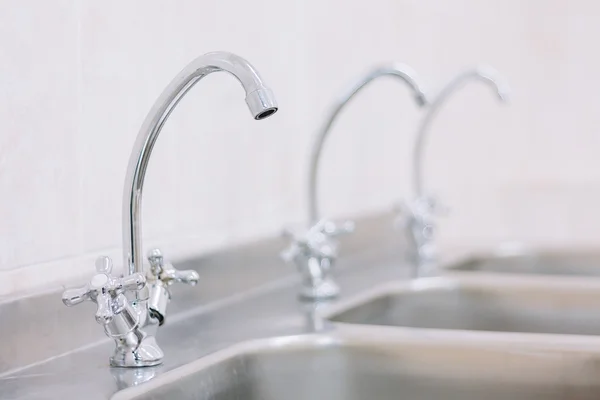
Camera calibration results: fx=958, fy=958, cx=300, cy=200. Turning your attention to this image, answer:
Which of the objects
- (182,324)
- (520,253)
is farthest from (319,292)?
(520,253)

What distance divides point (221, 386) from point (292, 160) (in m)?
0.58

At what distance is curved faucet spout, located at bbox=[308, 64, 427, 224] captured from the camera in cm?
116

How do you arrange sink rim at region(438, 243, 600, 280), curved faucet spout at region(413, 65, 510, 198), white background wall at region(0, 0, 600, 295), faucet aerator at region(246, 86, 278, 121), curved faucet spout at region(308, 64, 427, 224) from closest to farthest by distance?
1. faucet aerator at region(246, 86, 278, 121)
2. white background wall at region(0, 0, 600, 295)
3. curved faucet spout at region(308, 64, 427, 224)
4. curved faucet spout at region(413, 65, 510, 198)
5. sink rim at region(438, 243, 600, 280)

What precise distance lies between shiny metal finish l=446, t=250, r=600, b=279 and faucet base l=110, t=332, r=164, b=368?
938mm

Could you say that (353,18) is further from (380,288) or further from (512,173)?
(512,173)

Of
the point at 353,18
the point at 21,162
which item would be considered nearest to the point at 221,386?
the point at 21,162

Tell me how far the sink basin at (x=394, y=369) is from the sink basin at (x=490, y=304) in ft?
0.79

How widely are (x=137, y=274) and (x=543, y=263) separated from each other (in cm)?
109

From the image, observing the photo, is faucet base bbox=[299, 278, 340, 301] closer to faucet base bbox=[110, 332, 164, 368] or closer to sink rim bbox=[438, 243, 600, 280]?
faucet base bbox=[110, 332, 164, 368]

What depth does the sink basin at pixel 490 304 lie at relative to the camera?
1229mm

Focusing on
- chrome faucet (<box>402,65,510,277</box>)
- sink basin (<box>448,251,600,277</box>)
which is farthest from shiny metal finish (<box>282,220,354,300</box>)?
sink basin (<box>448,251,600,277</box>)

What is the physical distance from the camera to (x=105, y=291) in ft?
2.52

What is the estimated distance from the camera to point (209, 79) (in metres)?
1.14

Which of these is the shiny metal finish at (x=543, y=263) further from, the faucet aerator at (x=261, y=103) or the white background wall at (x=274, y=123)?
the faucet aerator at (x=261, y=103)
